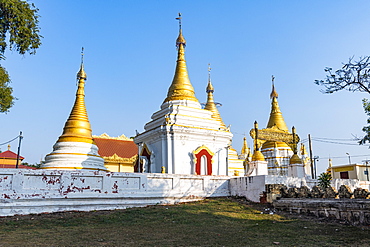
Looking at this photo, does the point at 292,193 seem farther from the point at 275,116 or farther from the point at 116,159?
the point at 275,116

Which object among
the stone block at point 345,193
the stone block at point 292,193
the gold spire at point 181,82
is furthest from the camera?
the gold spire at point 181,82

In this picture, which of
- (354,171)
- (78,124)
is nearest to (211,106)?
(78,124)

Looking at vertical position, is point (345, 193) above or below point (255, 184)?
below

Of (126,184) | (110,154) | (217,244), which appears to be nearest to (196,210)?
(126,184)

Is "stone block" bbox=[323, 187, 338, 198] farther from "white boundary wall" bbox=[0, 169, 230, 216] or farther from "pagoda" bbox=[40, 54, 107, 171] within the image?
"pagoda" bbox=[40, 54, 107, 171]

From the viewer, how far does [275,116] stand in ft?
118

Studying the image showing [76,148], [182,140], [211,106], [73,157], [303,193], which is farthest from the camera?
[211,106]

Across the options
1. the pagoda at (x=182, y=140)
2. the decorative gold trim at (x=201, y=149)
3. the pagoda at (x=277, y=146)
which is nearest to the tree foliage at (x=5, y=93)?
the pagoda at (x=182, y=140)

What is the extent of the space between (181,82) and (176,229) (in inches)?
612

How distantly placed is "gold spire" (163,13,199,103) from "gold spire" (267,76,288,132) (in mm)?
14863

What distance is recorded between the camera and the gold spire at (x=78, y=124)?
1883cm

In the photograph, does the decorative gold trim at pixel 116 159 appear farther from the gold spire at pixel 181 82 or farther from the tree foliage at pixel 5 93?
the tree foliage at pixel 5 93

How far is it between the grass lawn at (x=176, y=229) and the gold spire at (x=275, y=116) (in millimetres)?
24318

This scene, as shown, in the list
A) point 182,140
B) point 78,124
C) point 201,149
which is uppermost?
point 78,124
